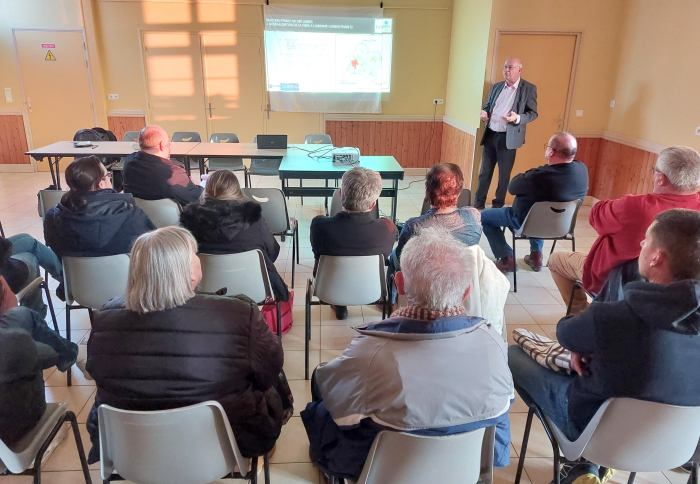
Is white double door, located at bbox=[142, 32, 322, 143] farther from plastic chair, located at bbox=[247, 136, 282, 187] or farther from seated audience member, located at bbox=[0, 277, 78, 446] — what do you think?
seated audience member, located at bbox=[0, 277, 78, 446]

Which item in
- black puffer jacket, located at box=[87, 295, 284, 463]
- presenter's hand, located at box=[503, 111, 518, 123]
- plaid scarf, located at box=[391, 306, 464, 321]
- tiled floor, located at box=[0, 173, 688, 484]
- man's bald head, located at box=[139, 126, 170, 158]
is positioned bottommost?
tiled floor, located at box=[0, 173, 688, 484]

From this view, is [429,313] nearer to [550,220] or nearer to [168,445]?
[168,445]

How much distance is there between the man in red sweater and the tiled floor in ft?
2.42

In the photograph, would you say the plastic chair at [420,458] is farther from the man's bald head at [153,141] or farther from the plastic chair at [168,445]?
the man's bald head at [153,141]

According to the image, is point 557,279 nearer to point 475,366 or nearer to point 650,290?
point 650,290

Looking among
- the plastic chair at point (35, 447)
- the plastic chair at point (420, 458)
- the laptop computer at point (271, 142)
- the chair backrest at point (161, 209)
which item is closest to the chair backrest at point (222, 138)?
the laptop computer at point (271, 142)

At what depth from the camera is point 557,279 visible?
10.1ft

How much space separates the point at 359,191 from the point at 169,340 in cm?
130

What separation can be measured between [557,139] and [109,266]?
9.88 ft

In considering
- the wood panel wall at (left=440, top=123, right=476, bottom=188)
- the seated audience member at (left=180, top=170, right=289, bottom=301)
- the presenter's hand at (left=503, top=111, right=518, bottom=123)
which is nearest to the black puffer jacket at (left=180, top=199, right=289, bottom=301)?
the seated audience member at (left=180, top=170, right=289, bottom=301)

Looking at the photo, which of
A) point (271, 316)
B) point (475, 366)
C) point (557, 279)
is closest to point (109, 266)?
point (271, 316)

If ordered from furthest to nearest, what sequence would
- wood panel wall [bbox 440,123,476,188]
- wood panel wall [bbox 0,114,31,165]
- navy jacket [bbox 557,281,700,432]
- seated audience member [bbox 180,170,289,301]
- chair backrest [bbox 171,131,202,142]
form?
wood panel wall [bbox 0,114,31,165], wood panel wall [bbox 440,123,476,188], chair backrest [bbox 171,131,202,142], seated audience member [bbox 180,170,289,301], navy jacket [bbox 557,281,700,432]

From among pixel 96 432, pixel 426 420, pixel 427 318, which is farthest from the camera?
pixel 96 432

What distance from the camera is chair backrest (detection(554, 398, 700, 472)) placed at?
51.8 inches
